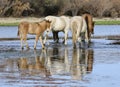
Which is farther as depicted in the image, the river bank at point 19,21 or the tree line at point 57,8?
the tree line at point 57,8

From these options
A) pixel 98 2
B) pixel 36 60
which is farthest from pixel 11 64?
pixel 98 2

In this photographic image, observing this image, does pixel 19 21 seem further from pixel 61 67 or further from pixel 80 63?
pixel 61 67

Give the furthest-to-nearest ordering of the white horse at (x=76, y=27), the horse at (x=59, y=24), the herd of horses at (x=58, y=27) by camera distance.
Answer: the horse at (x=59, y=24) → the white horse at (x=76, y=27) → the herd of horses at (x=58, y=27)

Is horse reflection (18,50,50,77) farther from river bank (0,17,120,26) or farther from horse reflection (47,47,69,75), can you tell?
river bank (0,17,120,26)

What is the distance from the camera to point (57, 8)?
64.4 m

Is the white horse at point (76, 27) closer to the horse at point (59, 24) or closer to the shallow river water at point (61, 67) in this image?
the shallow river water at point (61, 67)

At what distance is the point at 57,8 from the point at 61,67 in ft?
157

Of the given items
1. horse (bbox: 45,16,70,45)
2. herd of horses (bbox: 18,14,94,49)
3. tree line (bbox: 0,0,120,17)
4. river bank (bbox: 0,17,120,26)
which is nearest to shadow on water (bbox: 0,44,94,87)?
herd of horses (bbox: 18,14,94,49)

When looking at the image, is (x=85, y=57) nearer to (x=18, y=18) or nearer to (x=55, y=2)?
(x=18, y=18)

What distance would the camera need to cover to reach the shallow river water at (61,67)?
531 inches

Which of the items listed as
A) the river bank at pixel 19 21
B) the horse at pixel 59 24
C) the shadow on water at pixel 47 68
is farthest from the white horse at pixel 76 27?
the river bank at pixel 19 21

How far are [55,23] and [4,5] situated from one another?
35548 millimetres

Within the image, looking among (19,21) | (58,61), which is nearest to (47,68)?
(58,61)

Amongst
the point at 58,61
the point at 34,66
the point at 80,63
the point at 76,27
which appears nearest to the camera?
the point at 34,66
